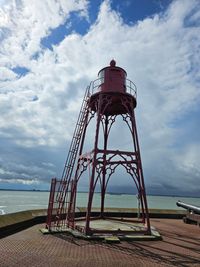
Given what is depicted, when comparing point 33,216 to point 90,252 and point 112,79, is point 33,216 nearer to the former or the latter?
point 90,252

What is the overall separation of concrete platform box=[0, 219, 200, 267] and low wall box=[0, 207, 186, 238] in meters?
0.67

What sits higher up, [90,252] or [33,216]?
[33,216]

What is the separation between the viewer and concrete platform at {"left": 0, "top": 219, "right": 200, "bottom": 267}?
9.76 metres

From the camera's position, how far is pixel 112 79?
18.0 meters

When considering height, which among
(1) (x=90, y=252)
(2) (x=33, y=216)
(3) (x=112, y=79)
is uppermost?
(3) (x=112, y=79)

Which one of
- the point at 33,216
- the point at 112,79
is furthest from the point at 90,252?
the point at 112,79

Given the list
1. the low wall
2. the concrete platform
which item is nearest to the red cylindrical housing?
the concrete platform

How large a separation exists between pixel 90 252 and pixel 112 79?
10396 mm

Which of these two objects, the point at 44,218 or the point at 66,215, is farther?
the point at 44,218

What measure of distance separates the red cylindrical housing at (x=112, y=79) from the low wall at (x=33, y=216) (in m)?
8.95

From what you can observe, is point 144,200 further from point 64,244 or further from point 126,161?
point 64,244

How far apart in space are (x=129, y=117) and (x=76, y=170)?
15.5 feet

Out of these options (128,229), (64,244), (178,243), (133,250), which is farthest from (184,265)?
(128,229)

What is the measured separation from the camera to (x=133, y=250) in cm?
1206
